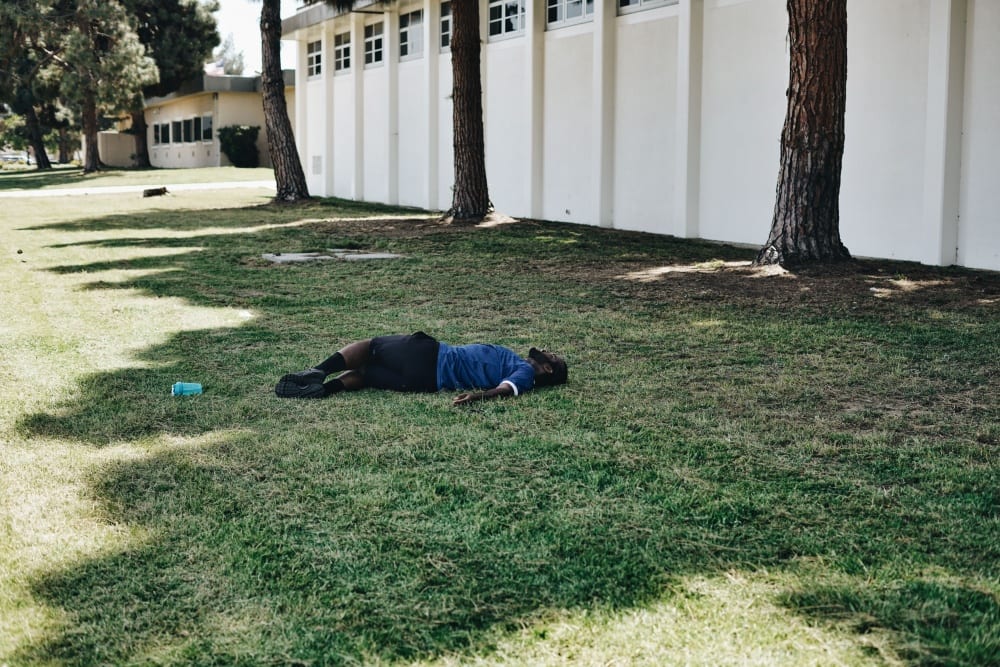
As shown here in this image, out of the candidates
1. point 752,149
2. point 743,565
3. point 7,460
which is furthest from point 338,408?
point 752,149

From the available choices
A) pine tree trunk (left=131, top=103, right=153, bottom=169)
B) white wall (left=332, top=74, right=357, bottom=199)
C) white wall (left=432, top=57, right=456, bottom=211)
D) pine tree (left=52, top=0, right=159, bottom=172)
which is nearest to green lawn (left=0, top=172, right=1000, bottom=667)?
white wall (left=432, top=57, right=456, bottom=211)

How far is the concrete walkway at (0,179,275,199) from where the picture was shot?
105 feet

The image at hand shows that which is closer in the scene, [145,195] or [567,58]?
[567,58]

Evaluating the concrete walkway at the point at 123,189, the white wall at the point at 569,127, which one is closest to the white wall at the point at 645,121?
the white wall at the point at 569,127

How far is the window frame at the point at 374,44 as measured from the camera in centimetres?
2808

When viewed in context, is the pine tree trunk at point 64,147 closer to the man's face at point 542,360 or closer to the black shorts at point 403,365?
the black shorts at point 403,365

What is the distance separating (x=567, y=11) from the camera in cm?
2012

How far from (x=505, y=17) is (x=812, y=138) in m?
12.1

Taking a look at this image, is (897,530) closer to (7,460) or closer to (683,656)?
(683,656)

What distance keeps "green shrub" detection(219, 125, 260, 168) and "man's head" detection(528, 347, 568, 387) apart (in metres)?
45.2

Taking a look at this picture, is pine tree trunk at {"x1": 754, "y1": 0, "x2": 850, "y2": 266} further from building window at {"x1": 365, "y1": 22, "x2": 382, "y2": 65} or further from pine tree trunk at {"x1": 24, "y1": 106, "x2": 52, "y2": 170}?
pine tree trunk at {"x1": 24, "y1": 106, "x2": 52, "y2": 170}

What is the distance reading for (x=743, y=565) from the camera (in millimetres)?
3672

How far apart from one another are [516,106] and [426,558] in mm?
18755

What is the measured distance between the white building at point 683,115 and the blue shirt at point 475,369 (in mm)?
8210
